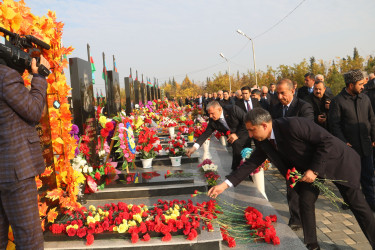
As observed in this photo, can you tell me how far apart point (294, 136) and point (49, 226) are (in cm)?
303

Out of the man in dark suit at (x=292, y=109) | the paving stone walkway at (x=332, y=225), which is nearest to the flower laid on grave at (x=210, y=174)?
the paving stone walkway at (x=332, y=225)

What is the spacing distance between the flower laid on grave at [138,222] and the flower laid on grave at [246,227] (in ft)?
0.54

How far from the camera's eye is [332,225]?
162 inches

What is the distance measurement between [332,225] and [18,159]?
385 centimetres

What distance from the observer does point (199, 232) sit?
135 inches

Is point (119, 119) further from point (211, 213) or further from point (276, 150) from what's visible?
point (276, 150)

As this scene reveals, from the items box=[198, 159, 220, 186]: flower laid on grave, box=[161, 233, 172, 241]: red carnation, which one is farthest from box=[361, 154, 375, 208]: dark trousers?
box=[161, 233, 172, 241]: red carnation

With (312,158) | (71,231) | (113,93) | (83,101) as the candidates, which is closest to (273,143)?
(312,158)

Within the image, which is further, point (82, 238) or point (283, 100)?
point (283, 100)

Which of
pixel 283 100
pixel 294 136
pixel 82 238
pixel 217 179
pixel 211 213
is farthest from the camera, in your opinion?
→ pixel 217 179

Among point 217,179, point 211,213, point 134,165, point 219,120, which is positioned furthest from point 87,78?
point 211,213

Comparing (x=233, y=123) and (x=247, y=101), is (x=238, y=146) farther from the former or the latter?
(x=247, y=101)

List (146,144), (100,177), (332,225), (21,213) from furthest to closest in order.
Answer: (146,144), (100,177), (332,225), (21,213)

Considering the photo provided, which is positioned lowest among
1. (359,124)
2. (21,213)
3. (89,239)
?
(89,239)
